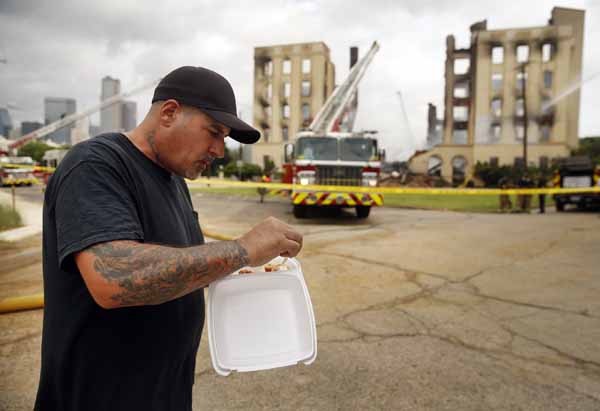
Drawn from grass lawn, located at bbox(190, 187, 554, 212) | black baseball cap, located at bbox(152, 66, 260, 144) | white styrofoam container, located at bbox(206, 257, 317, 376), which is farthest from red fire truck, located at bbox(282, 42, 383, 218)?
black baseball cap, located at bbox(152, 66, 260, 144)

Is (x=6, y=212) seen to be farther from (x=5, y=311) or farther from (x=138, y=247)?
(x=138, y=247)

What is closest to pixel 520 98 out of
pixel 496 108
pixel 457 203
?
pixel 496 108

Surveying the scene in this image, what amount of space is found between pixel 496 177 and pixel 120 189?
40.9 metres

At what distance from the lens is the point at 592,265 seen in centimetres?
602

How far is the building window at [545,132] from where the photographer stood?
41.9 meters

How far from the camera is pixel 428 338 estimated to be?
11.1 feet

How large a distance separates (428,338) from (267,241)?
268 cm

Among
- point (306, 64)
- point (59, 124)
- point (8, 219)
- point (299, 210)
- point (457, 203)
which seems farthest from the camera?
point (306, 64)

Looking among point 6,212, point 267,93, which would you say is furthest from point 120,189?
point 267,93

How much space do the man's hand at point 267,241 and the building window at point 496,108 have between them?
48313 millimetres

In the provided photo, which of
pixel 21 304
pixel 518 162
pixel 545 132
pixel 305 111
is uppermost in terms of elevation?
pixel 305 111

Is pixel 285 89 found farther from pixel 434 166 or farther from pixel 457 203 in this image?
pixel 457 203

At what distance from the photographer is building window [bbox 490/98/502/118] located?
44.2 meters

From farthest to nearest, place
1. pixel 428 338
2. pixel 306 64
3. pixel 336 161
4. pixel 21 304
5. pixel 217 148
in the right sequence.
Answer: pixel 306 64 → pixel 336 161 → pixel 21 304 → pixel 428 338 → pixel 217 148
